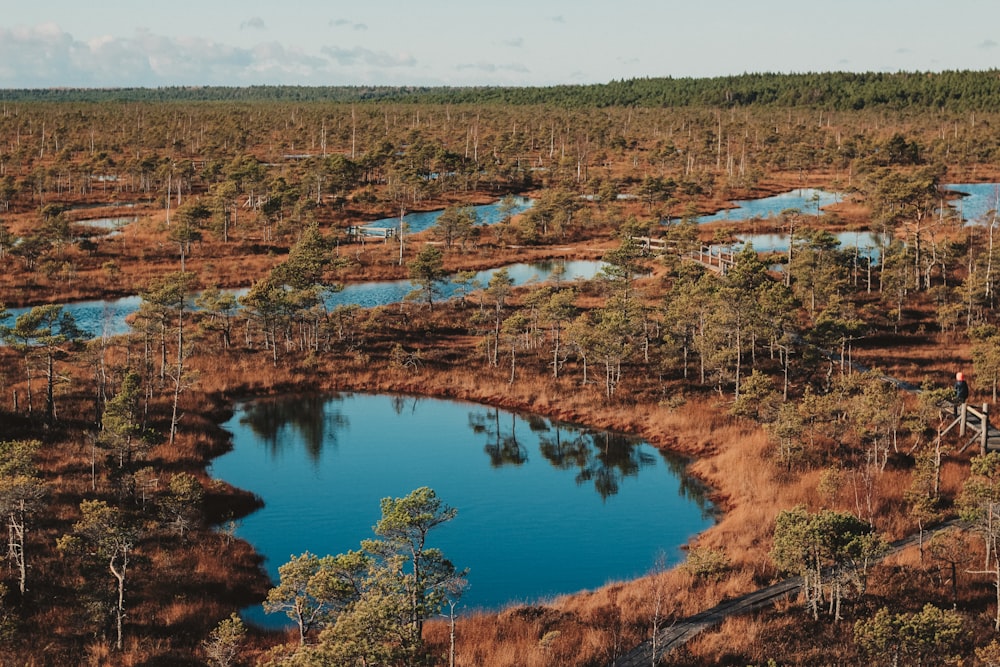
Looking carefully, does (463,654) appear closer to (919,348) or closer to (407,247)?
(919,348)

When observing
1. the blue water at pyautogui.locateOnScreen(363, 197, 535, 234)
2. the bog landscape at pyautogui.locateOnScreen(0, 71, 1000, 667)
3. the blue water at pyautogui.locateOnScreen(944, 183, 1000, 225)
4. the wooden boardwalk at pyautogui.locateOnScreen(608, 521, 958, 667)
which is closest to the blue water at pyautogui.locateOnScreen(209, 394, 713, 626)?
the bog landscape at pyautogui.locateOnScreen(0, 71, 1000, 667)

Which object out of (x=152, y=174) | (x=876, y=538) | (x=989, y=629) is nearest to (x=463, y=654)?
(x=876, y=538)

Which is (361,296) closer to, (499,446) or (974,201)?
(499,446)

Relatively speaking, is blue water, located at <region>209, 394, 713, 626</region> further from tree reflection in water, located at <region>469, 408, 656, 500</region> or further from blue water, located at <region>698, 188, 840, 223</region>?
blue water, located at <region>698, 188, 840, 223</region>

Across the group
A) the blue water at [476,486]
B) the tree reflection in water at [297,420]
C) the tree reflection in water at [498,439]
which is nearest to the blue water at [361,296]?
the tree reflection in water at [297,420]

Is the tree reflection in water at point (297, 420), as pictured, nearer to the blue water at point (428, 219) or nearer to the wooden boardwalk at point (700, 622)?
the wooden boardwalk at point (700, 622)

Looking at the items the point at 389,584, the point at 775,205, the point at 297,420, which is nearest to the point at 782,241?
the point at 775,205

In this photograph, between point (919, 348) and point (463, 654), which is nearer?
point (463, 654)
